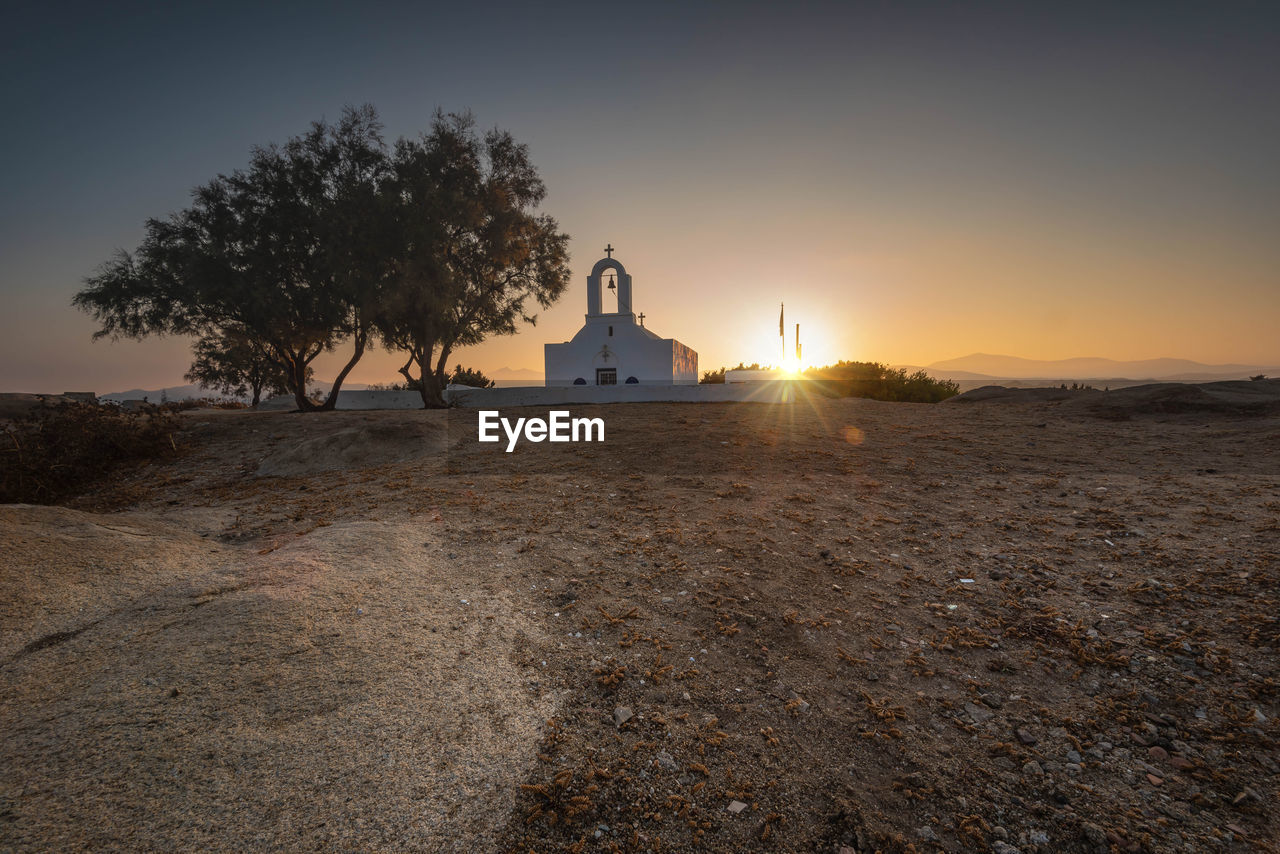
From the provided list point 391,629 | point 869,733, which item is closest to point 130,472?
point 391,629

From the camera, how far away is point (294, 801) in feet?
6.98

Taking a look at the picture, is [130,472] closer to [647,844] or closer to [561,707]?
[561,707]

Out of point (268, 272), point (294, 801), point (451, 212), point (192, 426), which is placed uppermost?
point (451, 212)

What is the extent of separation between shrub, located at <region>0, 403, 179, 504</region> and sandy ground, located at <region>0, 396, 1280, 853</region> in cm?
401

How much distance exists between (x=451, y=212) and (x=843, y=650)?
62.0ft

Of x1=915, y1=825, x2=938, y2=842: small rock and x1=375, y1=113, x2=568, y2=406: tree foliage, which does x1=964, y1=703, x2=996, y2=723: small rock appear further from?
x1=375, y1=113, x2=568, y2=406: tree foliage

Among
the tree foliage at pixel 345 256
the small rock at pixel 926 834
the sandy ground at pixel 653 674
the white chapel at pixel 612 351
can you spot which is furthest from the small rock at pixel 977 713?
the white chapel at pixel 612 351

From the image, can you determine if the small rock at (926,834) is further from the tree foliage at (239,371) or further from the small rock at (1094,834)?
the tree foliage at (239,371)

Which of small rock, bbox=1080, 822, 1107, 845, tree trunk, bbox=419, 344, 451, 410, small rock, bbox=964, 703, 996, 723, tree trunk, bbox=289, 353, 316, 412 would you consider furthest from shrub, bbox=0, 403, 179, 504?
small rock, bbox=1080, 822, 1107, 845

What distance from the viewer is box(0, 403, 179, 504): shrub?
7559 mm

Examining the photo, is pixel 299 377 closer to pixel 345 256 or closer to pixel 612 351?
pixel 345 256

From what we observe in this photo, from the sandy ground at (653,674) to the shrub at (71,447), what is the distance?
4009 millimetres

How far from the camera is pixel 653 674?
3.20 m

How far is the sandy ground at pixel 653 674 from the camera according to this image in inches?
86.3
